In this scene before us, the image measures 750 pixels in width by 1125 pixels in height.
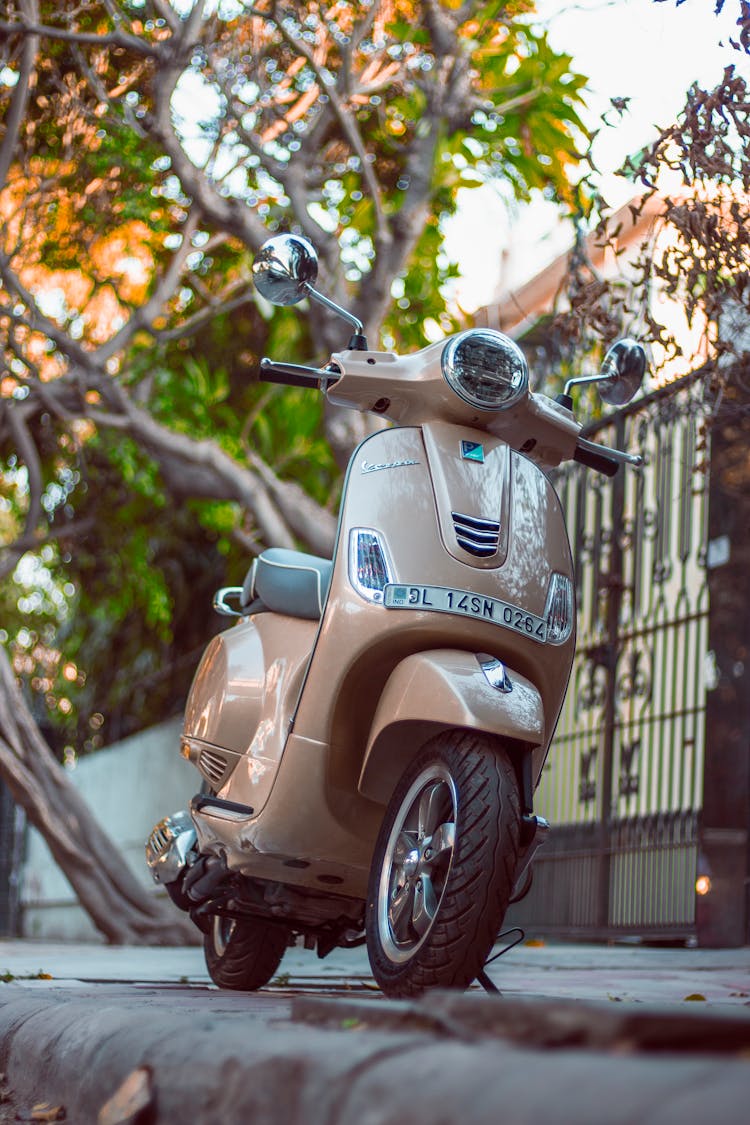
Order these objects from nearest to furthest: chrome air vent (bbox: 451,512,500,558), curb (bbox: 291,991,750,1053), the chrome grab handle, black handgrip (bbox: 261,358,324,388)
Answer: curb (bbox: 291,991,750,1053)
chrome air vent (bbox: 451,512,500,558)
black handgrip (bbox: 261,358,324,388)
the chrome grab handle

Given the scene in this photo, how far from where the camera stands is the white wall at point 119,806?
38.7ft

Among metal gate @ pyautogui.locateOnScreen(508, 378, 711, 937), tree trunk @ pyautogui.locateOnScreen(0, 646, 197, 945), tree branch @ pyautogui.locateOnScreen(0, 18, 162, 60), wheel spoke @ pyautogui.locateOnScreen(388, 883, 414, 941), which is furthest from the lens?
tree trunk @ pyautogui.locateOnScreen(0, 646, 197, 945)

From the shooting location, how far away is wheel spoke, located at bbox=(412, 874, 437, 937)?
300cm

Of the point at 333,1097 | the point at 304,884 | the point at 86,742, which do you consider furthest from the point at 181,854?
the point at 86,742

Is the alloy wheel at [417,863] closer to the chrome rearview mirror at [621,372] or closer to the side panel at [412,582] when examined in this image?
the side panel at [412,582]

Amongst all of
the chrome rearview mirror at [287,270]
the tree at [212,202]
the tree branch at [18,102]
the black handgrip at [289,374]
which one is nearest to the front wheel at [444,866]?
the black handgrip at [289,374]

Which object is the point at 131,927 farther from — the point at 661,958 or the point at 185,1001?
the point at 185,1001

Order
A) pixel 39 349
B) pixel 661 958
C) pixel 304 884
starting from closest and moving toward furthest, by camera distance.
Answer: pixel 304 884
pixel 661 958
pixel 39 349

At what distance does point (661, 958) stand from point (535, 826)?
3485 millimetres

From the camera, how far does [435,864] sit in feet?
9.89

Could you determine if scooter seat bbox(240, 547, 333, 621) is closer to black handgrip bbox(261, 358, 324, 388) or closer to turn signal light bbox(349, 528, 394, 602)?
turn signal light bbox(349, 528, 394, 602)

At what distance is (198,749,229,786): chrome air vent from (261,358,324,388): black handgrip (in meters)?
1.00

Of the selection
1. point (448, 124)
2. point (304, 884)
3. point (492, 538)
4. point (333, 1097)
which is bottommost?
point (333, 1097)

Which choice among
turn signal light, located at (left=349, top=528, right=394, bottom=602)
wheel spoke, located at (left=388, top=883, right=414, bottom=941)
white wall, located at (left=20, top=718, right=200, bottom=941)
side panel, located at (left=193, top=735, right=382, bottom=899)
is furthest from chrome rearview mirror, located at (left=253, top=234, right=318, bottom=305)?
white wall, located at (left=20, top=718, right=200, bottom=941)
